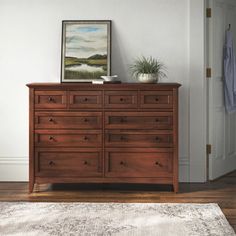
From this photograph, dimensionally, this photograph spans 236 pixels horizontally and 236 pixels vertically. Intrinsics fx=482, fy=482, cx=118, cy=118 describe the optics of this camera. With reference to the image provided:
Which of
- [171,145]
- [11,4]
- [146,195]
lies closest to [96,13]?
[11,4]

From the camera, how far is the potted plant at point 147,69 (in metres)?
4.73

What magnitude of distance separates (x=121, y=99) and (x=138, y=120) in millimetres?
258

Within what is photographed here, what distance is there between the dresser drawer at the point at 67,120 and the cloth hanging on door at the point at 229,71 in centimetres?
158

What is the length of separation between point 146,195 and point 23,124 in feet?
5.15

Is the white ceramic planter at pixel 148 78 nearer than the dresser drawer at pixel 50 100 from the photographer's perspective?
No

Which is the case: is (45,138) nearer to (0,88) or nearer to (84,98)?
(84,98)

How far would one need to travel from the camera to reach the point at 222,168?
543cm

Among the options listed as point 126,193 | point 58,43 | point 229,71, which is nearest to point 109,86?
point 58,43

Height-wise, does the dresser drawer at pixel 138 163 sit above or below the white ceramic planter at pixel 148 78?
below

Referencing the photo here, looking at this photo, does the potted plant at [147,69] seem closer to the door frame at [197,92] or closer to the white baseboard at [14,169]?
the door frame at [197,92]

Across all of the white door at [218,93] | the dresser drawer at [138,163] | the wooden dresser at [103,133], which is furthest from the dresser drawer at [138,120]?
the white door at [218,93]

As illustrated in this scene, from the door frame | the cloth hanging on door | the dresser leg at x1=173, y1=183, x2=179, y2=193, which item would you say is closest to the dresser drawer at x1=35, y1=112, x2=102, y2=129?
Result: the dresser leg at x1=173, y1=183, x2=179, y2=193

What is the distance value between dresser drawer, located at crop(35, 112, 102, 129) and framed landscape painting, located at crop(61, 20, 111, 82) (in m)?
0.55

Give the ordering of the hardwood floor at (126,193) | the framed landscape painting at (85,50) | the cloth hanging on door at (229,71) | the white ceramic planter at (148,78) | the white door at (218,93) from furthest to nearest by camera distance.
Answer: the cloth hanging on door at (229,71), the white door at (218,93), the framed landscape painting at (85,50), the white ceramic planter at (148,78), the hardwood floor at (126,193)
